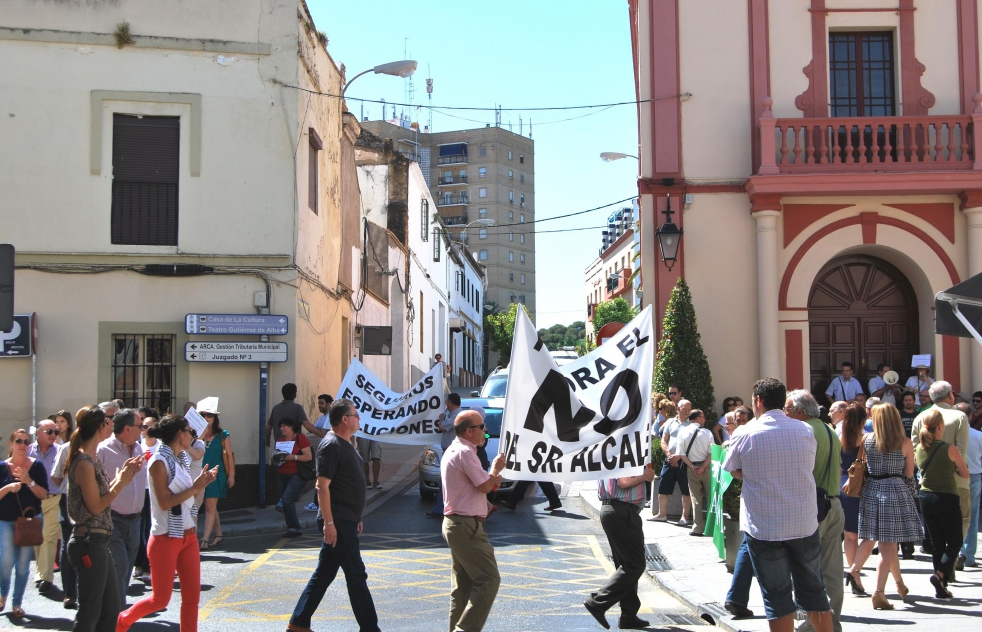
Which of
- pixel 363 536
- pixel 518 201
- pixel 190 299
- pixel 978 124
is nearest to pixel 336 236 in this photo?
pixel 190 299

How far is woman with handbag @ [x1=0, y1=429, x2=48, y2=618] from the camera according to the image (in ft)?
27.8

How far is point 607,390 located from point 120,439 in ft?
12.3

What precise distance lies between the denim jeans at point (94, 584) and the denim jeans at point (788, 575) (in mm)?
4236

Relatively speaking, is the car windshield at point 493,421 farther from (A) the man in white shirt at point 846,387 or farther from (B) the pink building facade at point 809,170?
(A) the man in white shirt at point 846,387

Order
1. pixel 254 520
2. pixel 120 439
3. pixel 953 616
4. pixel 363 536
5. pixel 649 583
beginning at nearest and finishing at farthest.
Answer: pixel 120 439 → pixel 953 616 → pixel 649 583 → pixel 363 536 → pixel 254 520

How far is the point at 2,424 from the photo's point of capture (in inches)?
596

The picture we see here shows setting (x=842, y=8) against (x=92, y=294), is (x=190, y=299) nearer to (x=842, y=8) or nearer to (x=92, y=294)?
(x=92, y=294)

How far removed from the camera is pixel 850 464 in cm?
862

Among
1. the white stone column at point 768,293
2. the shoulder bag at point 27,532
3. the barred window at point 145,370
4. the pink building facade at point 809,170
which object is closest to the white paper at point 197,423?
the shoulder bag at point 27,532

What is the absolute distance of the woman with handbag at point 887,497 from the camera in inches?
318

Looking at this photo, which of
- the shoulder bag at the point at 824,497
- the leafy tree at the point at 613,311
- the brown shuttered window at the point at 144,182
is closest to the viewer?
the shoulder bag at the point at 824,497

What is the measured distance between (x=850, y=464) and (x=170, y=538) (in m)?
5.67

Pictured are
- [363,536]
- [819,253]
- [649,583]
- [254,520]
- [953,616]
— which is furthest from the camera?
[819,253]

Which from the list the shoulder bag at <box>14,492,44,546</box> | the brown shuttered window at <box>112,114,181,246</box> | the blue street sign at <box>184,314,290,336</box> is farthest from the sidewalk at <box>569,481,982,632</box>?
the brown shuttered window at <box>112,114,181,246</box>
